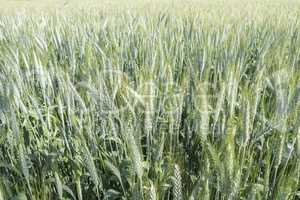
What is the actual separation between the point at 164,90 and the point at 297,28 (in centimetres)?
100

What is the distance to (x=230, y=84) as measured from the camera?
2.11 feet

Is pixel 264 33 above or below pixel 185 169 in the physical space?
above

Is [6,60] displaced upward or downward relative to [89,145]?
upward

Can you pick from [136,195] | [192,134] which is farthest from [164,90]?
[136,195]

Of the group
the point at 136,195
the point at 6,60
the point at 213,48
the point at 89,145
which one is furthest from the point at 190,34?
the point at 136,195

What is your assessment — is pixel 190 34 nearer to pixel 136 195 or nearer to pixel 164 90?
pixel 164 90

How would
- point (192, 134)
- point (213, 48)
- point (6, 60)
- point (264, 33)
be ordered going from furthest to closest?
point (264, 33) → point (213, 48) → point (6, 60) → point (192, 134)

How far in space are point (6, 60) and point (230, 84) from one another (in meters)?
0.66

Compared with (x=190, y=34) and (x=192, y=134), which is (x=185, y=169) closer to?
(x=192, y=134)

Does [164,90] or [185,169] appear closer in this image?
[185,169]

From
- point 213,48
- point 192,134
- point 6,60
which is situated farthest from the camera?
point 213,48

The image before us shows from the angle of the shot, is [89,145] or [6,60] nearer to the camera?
[89,145]

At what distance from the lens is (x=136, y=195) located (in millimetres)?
446

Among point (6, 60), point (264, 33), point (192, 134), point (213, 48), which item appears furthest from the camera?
point (264, 33)
